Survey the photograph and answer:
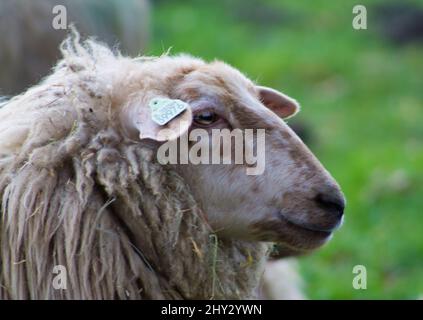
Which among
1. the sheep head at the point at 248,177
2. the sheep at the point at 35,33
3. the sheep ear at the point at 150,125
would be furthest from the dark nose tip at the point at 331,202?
the sheep at the point at 35,33

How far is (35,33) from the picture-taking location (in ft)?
22.0

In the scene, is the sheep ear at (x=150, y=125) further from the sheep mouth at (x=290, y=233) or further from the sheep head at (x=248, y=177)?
the sheep mouth at (x=290, y=233)

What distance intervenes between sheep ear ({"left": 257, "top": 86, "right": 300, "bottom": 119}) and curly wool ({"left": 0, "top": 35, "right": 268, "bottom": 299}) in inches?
23.7

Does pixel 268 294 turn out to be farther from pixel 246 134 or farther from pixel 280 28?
pixel 280 28

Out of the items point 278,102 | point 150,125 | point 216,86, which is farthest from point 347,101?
point 150,125

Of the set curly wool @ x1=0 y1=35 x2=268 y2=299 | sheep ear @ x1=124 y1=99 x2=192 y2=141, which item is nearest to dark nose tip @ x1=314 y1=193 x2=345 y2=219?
curly wool @ x1=0 y1=35 x2=268 y2=299

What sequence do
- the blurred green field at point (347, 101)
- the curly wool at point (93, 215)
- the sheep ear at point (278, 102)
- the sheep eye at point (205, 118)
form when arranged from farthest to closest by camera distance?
the blurred green field at point (347, 101) < the sheep ear at point (278, 102) < the sheep eye at point (205, 118) < the curly wool at point (93, 215)

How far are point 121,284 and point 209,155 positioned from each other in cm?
49

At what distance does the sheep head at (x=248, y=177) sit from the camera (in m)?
3.13

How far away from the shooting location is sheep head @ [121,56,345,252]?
3.13 meters

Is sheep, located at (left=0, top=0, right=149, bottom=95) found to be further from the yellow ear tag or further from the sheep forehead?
the yellow ear tag

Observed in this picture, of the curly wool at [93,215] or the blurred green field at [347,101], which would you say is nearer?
the curly wool at [93,215]

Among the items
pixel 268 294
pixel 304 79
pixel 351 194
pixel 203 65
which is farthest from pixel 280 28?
pixel 203 65

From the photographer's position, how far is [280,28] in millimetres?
13141
